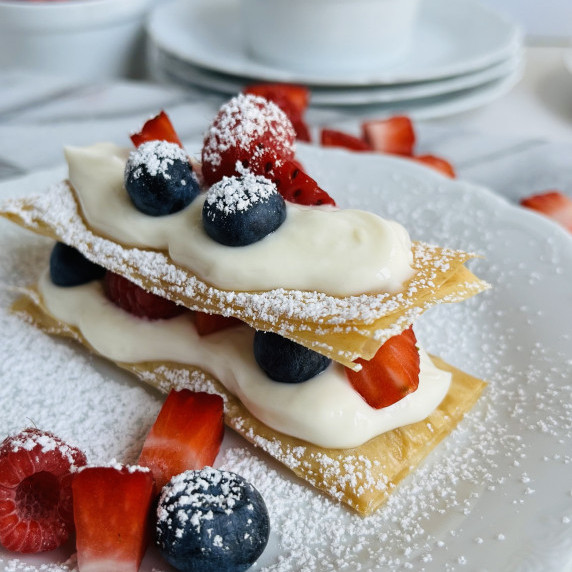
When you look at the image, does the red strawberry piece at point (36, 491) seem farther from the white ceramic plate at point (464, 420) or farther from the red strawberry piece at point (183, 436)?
the red strawberry piece at point (183, 436)

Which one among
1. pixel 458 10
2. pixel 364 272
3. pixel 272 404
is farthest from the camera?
pixel 458 10

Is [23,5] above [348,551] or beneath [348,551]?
beneath

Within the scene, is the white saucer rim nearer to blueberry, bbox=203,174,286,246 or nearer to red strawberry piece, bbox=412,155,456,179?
red strawberry piece, bbox=412,155,456,179

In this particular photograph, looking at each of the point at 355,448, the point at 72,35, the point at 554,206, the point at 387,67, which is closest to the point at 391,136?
the point at 554,206

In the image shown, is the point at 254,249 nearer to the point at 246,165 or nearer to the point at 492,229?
the point at 246,165

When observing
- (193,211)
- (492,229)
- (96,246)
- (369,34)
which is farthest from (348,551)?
(369,34)

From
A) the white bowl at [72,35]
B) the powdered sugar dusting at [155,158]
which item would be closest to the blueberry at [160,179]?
the powdered sugar dusting at [155,158]

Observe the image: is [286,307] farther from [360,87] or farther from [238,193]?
[360,87]
